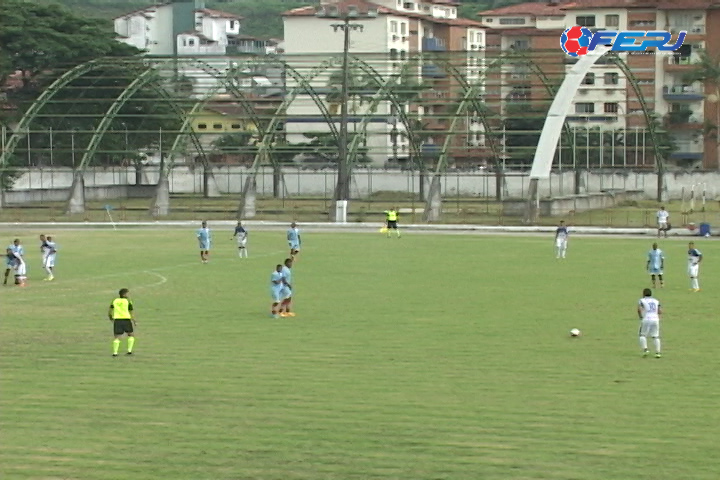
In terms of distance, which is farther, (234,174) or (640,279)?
(234,174)

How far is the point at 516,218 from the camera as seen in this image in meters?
82.2

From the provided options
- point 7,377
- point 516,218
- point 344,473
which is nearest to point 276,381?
point 7,377

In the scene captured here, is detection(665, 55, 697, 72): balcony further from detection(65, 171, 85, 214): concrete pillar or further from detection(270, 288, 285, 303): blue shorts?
detection(270, 288, 285, 303): blue shorts

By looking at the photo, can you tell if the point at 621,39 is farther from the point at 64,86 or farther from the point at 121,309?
the point at 121,309

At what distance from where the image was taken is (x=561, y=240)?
189 feet

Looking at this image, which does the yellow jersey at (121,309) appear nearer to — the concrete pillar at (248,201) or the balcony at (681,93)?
the concrete pillar at (248,201)

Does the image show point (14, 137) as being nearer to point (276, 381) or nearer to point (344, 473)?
point (276, 381)

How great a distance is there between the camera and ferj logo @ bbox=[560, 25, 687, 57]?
115925 mm

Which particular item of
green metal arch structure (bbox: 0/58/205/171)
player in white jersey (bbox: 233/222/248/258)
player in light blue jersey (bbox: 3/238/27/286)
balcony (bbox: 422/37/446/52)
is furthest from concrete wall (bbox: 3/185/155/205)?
balcony (bbox: 422/37/446/52)

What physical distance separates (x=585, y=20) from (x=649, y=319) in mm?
112221

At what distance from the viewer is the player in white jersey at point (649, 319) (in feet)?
95.9

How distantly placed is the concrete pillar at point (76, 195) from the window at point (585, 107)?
55.2 metres

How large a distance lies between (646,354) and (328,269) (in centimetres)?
2370

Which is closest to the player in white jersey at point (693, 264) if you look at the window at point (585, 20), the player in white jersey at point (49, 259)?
the player in white jersey at point (49, 259)
